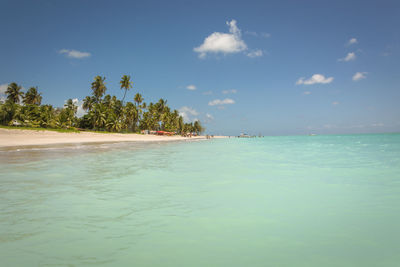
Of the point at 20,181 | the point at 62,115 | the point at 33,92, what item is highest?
the point at 33,92

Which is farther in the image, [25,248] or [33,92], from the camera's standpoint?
[33,92]

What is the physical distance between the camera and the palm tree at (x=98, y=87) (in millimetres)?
66250

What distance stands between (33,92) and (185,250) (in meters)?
84.8

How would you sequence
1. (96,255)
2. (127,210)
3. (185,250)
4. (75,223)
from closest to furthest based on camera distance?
(96,255)
(185,250)
(75,223)
(127,210)

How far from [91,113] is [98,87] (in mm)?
8473

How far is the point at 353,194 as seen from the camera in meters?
6.77

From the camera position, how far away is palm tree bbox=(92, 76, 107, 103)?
66.2 m

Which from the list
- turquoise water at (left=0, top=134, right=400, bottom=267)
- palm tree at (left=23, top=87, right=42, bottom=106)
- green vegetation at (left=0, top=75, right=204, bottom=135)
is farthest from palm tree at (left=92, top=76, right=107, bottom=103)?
turquoise water at (left=0, top=134, right=400, bottom=267)

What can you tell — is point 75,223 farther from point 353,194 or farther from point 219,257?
point 353,194

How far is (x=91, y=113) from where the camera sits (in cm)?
6281

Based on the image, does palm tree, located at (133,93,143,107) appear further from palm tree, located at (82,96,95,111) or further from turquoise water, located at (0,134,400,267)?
turquoise water, located at (0,134,400,267)

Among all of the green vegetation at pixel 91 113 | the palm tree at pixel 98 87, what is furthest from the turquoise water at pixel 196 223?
the palm tree at pixel 98 87

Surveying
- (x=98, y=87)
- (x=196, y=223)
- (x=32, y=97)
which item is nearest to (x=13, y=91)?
(x=32, y=97)

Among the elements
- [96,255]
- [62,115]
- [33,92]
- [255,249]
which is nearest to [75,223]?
[96,255]
